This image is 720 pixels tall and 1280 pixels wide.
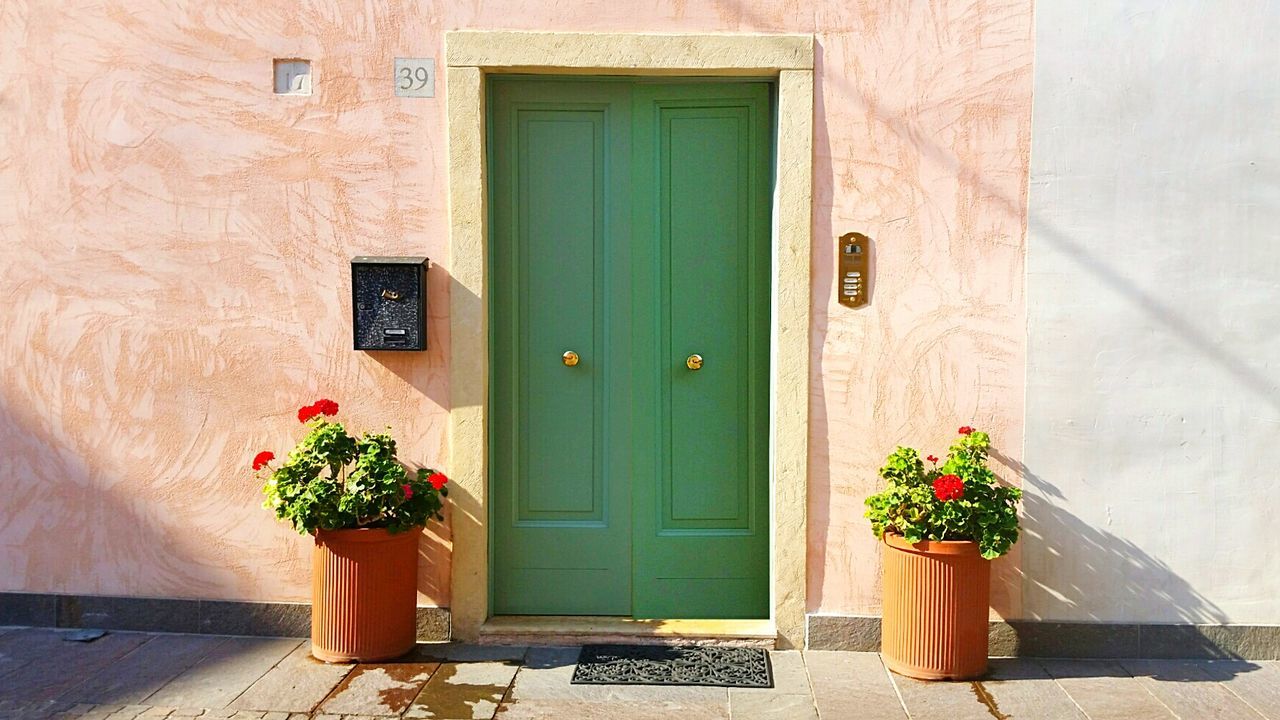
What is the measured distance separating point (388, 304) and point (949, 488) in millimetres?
2341

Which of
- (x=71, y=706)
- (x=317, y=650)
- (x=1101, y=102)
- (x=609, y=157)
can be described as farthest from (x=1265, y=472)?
(x=71, y=706)

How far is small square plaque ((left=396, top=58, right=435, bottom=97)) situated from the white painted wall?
250 cm

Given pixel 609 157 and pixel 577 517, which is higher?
pixel 609 157

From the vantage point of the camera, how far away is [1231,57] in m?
4.37

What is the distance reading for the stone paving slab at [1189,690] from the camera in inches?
153

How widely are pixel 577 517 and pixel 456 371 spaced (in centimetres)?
84

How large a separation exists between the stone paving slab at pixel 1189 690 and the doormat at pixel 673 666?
147 cm

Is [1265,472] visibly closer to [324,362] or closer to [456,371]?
[456,371]

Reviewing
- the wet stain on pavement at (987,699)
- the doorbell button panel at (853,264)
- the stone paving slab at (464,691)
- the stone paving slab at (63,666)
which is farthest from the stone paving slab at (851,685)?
the stone paving slab at (63,666)

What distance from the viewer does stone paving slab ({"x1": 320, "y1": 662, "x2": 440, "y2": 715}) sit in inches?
152

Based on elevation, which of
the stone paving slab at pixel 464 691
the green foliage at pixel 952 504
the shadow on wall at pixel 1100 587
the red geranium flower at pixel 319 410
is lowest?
the stone paving slab at pixel 464 691

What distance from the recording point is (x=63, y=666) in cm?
423

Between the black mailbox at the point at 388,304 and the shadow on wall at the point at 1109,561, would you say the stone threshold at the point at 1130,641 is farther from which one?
the black mailbox at the point at 388,304

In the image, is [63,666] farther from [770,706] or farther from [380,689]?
[770,706]
